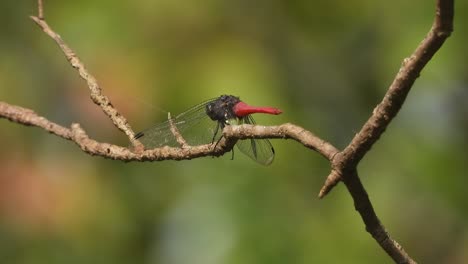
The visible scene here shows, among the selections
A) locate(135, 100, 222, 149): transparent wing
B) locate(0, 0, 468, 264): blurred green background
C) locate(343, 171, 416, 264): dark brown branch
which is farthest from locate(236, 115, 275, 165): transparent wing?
locate(343, 171, 416, 264): dark brown branch

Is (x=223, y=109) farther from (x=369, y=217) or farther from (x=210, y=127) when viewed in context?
(x=369, y=217)

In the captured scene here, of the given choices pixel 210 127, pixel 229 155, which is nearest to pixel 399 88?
pixel 210 127

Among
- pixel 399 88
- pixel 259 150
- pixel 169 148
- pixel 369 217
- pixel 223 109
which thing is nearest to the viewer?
pixel 399 88

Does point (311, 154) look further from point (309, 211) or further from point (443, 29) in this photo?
point (443, 29)

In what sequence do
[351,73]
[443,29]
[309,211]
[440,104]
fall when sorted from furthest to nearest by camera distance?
A: [351,73], [440,104], [309,211], [443,29]

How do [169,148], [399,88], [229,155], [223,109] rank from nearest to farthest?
[399,88], [169,148], [223,109], [229,155]

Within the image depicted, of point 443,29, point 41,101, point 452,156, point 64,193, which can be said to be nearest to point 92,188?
point 64,193

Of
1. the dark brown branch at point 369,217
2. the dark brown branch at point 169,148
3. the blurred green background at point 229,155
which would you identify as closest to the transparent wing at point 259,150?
the blurred green background at point 229,155
